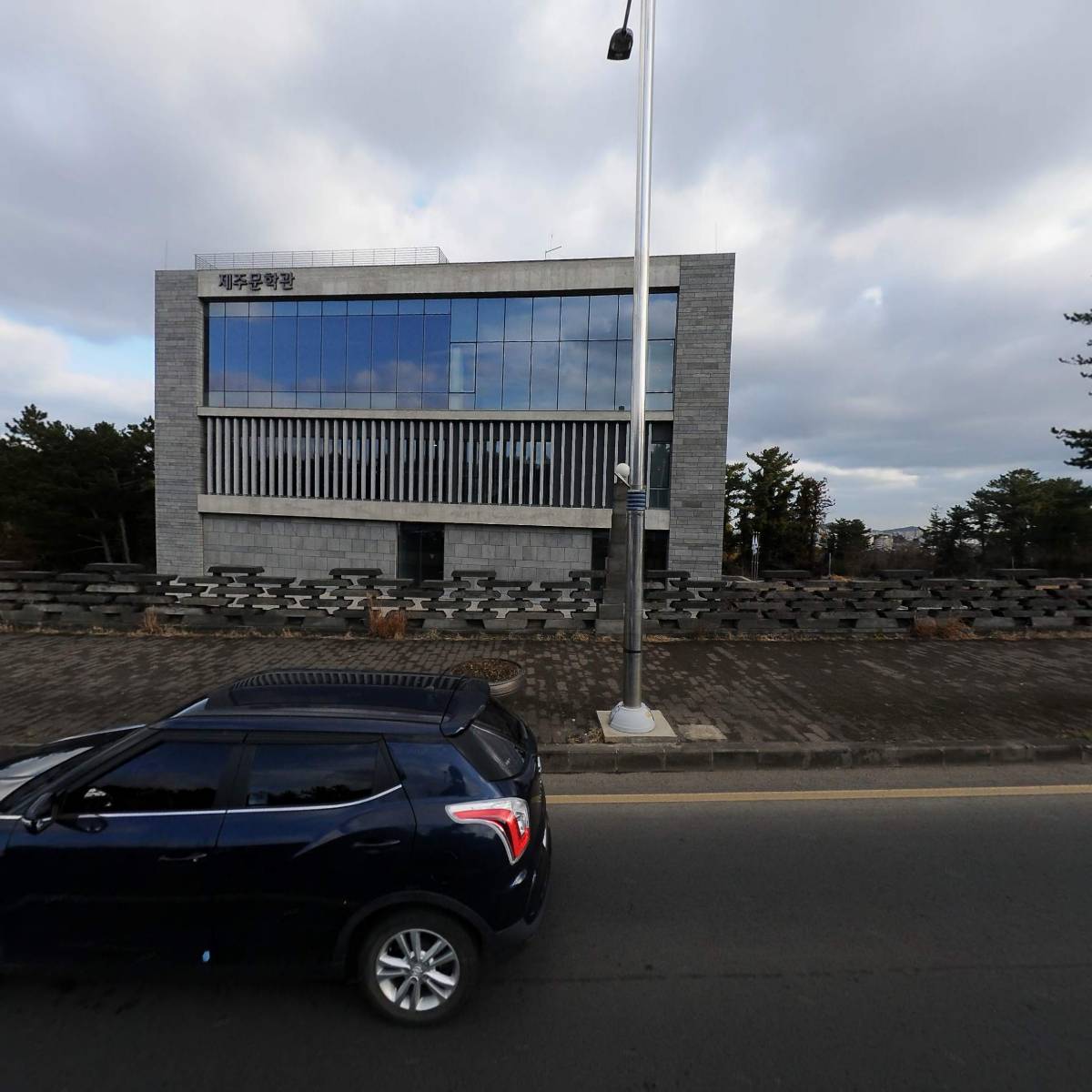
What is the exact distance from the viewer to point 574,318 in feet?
68.9

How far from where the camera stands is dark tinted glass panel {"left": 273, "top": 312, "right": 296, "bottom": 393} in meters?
23.0

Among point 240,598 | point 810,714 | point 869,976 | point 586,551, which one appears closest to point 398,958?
point 869,976

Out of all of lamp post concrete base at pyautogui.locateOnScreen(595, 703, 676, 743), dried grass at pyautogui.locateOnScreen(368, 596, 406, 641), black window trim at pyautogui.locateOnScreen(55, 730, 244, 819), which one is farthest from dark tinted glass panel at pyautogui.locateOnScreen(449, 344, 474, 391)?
black window trim at pyautogui.locateOnScreen(55, 730, 244, 819)

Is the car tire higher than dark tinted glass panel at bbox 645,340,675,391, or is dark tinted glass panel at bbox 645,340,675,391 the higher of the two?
dark tinted glass panel at bbox 645,340,675,391

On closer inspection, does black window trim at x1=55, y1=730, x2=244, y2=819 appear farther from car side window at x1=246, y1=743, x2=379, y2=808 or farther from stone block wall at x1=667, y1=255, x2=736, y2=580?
stone block wall at x1=667, y1=255, x2=736, y2=580

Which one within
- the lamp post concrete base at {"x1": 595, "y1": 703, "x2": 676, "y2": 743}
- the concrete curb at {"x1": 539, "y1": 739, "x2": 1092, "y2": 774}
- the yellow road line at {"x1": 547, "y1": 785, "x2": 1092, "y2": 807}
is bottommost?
the yellow road line at {"x1": 547, "y1": 785, "x2": 1092, "y2": 807}

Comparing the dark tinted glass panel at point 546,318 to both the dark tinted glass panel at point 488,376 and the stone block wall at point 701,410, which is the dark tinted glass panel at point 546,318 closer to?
the dark tinted glass panel at point 488,376

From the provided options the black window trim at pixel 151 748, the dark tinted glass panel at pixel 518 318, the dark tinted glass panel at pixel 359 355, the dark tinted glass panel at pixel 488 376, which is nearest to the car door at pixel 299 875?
the black window trim at pixel 151 748

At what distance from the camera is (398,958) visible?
2418 mm

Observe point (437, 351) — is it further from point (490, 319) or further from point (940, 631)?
point (940, 631)

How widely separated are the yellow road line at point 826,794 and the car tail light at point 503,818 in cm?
214

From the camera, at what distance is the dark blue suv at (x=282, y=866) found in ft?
7.79

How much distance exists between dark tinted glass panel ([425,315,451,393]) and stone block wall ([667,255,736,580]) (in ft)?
28.2

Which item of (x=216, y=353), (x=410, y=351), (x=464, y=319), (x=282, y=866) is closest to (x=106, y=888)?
(x=282, y=866)
